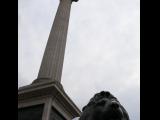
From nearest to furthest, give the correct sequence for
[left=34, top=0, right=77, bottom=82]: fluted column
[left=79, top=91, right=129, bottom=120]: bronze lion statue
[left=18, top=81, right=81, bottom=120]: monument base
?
1. [left=79, top=91, right=129, bottom=120]: bronze lion statue
2. [left=18, top=81, right=81, bottom=120]: monument base
3. [left=34, top=0, right=77, bottom=82]: fluted column

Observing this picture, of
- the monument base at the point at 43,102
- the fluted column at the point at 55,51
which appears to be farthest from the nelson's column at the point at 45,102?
the fluted column at the point at 55,51

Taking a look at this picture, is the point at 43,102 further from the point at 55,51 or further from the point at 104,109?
the point at 104,109

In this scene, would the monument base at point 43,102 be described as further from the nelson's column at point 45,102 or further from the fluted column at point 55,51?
the fluted column at point 55,51

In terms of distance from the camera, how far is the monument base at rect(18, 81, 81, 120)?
15.3m

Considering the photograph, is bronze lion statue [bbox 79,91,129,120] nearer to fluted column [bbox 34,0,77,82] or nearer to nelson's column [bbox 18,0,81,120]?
nelson's column [bbox 18,0,81,120]

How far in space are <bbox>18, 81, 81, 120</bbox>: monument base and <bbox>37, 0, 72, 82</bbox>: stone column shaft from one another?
6.78 ft

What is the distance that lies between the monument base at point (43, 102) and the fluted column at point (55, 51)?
1974 mm

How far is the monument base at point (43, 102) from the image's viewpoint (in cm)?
1525

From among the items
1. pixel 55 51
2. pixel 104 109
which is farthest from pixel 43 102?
pixel 104 109

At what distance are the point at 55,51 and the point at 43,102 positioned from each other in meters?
6.01

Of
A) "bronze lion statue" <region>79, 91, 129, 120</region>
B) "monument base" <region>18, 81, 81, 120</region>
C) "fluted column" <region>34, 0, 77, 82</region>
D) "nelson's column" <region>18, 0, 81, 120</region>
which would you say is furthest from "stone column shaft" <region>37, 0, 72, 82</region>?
"bronze lion statue" <region>79, 91, 129, 120</region>
